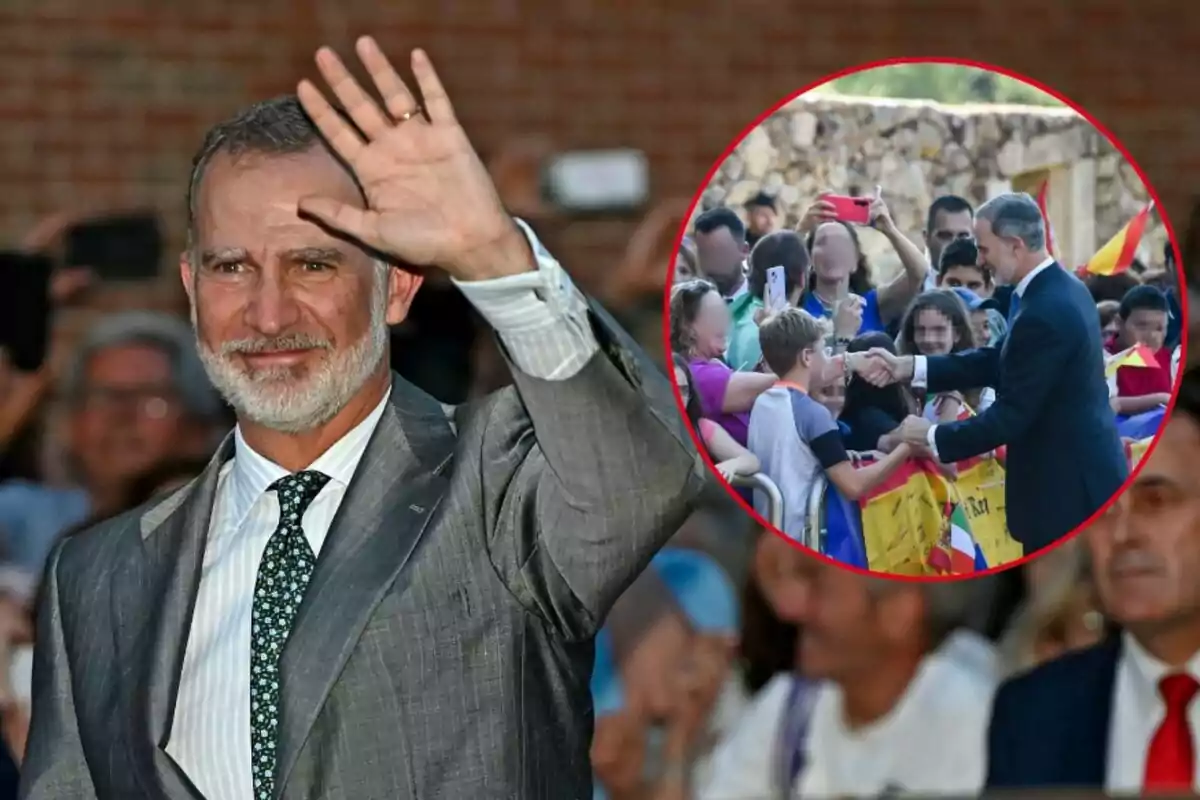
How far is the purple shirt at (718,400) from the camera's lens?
2379mm

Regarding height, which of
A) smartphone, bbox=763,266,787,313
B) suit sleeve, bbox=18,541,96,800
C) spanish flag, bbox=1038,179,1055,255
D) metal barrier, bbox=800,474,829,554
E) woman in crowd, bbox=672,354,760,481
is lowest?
suit sleeve, bbox=18,541,96,800

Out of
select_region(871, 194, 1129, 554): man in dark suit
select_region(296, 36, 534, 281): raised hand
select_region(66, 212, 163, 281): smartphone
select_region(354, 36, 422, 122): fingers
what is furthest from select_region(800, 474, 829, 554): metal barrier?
select_region(66, 212, 163, 281): smartphone

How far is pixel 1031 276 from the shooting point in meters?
2.35

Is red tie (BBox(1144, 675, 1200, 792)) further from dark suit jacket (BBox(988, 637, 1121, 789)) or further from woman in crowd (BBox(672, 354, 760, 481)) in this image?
woman in crowd (BBox(672, 354, 760, 481))

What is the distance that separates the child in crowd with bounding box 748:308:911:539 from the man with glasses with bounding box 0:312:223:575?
6.00 ft

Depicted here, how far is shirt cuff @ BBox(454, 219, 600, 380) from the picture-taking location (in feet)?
6.64

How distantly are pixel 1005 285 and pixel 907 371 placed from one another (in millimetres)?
137

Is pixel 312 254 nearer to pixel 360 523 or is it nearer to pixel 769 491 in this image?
pixel 360 523

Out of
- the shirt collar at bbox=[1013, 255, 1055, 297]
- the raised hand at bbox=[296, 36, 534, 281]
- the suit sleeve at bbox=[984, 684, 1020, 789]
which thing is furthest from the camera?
the suit sleeve at bbox=[984, 684, 1020, 789]

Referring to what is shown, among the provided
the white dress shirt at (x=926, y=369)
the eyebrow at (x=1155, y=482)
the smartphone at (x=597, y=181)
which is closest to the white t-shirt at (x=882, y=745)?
the eyebrow at (x=1155, y=482)

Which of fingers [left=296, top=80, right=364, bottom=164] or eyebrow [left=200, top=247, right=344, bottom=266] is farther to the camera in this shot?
eyebrow [left=200, top=247, right=344, bottom=266]

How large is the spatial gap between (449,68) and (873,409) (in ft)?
10.4

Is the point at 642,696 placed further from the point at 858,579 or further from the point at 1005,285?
the point at 1005,285

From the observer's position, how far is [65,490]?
13.6ft
